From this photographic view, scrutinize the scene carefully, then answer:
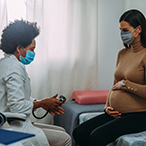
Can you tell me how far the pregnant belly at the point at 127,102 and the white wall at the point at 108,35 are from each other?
4.55 ft

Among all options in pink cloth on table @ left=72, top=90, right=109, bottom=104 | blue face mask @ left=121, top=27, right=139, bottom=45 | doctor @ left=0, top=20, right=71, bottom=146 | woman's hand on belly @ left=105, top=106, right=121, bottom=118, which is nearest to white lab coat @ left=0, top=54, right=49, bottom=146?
doctor @ left=0, top=20, right=71, bottom=146

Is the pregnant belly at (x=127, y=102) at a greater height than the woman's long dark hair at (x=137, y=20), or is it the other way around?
the woman's long dark hair at (x=137, y=20)

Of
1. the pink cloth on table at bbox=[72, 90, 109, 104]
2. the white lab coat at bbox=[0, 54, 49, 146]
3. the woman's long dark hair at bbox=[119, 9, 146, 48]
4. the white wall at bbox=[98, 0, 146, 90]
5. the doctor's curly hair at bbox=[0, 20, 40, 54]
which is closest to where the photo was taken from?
the white lab coat at bbox=[0, 54, 49, 146]

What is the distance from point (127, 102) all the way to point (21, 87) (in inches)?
29.2

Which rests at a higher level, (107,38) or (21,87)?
(107,38)

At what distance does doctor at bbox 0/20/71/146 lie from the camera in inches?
52.4

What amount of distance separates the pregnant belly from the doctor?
1.36 feet

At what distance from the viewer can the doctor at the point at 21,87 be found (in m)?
1.33

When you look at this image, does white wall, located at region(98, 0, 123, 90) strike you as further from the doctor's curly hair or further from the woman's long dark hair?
the doctor's curly hair

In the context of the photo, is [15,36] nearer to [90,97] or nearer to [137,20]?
[137,20]

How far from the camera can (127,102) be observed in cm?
160

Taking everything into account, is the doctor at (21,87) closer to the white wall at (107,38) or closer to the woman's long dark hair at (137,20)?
the woman's long dark hair at (137,20)

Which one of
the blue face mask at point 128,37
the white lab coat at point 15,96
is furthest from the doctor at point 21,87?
the blue face mask at point 128,37

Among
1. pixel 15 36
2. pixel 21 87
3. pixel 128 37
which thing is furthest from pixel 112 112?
pixel 15 36
